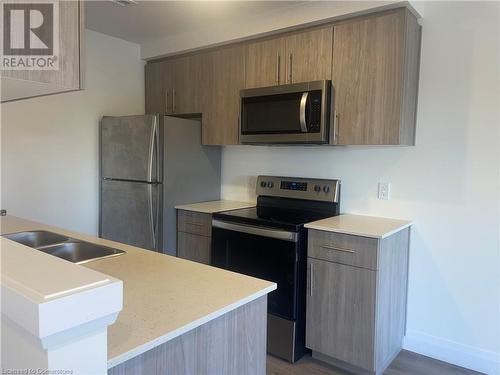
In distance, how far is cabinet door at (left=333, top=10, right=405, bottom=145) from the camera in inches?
88.0

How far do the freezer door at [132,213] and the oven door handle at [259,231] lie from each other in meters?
0.56

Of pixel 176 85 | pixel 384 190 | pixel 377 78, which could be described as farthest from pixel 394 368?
pixel 176 85

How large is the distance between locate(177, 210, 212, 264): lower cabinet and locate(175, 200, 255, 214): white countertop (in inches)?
1.5

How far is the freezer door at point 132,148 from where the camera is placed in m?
2.91

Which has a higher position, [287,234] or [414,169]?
[414,169]

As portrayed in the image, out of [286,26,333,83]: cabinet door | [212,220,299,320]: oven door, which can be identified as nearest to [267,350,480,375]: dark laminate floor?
[212,220,299,320]: oven door

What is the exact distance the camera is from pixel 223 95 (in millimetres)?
3025

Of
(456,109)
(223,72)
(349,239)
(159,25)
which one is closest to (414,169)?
(456,109)

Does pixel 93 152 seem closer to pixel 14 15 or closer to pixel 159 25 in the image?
pixel 159 25

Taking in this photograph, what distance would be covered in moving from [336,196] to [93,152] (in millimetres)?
2114

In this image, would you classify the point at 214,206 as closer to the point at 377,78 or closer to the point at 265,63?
the point at 265,63

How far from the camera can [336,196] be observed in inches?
107

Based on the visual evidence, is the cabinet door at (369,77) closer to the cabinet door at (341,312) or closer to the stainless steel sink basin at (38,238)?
the cabinet door at (341,312)

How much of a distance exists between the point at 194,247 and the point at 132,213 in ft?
1.96
